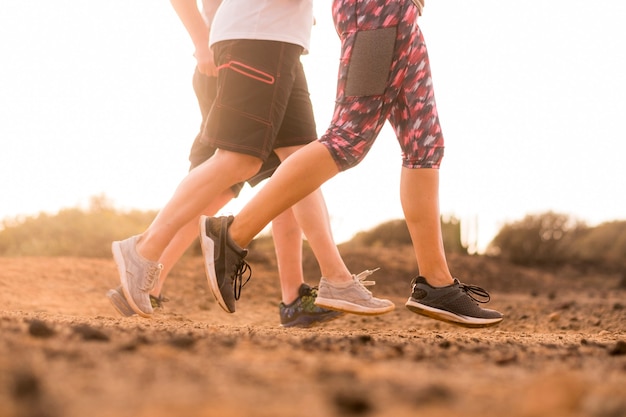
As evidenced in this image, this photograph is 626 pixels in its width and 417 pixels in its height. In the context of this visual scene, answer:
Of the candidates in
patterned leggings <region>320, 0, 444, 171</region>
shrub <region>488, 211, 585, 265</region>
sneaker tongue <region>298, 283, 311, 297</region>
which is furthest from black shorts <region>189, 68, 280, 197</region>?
shrub <region>488, 211, 585, 265</region>

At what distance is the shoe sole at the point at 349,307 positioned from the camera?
3584 millimetres

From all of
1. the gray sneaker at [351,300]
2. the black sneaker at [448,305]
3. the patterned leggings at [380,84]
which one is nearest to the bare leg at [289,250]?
the gray sneaker at [351,300]

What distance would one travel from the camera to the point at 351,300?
367cm

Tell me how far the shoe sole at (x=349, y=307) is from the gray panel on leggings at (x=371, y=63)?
106cm

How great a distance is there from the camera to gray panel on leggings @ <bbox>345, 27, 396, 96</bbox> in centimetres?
327

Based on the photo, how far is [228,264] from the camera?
3324 millimetres

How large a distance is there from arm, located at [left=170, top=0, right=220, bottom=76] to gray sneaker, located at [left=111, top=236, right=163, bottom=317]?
1034 mm

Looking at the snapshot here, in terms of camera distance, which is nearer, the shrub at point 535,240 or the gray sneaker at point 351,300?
the gray sneaker at point 351,300

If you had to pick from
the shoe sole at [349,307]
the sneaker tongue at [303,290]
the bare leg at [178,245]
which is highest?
the bare leg at [178,245]

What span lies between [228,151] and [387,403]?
2316 millimetres

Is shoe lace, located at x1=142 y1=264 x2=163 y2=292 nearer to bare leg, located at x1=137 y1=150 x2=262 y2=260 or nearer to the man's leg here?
bare leg, located at x1=137 y1=150 x2=262 y2=260

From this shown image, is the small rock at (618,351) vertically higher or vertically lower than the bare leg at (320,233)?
lower

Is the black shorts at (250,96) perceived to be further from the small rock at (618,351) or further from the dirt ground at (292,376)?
the small rock at (618,351)

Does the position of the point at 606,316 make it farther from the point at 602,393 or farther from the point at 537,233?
the point at 537,233
